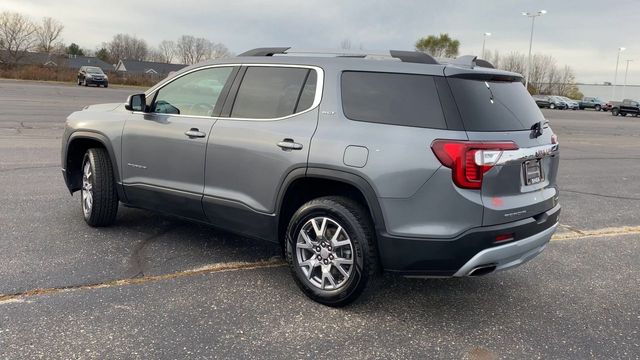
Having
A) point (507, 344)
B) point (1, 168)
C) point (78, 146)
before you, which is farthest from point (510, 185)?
point (1, 168)

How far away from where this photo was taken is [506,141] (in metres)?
3.41

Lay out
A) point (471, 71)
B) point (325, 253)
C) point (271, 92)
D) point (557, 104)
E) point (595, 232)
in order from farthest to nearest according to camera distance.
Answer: point (557, 104), point (595, 232), point (271, 92), point (325, 253), point (471, 71)

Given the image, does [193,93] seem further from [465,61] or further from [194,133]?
[465,61]

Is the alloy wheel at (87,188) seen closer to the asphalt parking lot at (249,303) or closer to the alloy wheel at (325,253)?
the asphalt parking lot at (249,303)

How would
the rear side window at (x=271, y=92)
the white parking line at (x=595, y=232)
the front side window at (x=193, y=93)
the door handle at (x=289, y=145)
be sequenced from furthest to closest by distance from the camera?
1. the white parking line at (x=595, y=232)
2. the front side window at (x=193, y=93)
3. the rear side window at (x=271, y=92)
4. the door handle at (x=289, y=145)

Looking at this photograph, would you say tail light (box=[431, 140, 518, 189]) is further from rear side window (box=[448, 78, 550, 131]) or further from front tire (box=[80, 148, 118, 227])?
front tire (box=[80, 148, 118, 227])

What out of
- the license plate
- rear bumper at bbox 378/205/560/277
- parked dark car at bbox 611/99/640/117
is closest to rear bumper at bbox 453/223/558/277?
rear bumper at bbox 378/205/560/277

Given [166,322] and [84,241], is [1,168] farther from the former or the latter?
[166,322]

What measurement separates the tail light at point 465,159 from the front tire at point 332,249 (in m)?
0.68

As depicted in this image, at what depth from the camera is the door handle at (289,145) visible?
3.80m

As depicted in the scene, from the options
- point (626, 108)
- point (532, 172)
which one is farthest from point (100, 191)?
point (626, 108)

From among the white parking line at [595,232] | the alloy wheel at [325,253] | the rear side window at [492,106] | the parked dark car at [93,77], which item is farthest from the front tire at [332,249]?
the parked dark car at [93,77]

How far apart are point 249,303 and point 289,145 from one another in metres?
1.17

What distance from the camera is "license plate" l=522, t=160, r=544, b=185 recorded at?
3578mm
